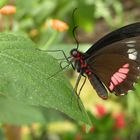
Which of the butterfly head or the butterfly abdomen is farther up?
the butterfly head

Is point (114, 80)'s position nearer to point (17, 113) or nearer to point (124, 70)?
point (124, 70)

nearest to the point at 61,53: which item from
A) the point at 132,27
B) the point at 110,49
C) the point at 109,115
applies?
the point at 110,49

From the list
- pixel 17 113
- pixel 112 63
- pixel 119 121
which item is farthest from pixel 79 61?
pixel 119 121

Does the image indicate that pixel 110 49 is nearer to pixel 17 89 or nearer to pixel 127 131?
pixel 17 89

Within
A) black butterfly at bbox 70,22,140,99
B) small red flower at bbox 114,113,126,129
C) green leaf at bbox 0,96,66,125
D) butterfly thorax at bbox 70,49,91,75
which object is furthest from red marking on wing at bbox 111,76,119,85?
small red flower at bbox 114,113,126,129

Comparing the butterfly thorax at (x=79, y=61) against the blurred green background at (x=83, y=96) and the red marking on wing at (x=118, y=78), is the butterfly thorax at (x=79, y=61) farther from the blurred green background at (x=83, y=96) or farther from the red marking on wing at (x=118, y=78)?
the blurred green background at (x=83, y=96)

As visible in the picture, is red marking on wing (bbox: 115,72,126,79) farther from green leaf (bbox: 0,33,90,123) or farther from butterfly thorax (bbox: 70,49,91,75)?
green leaf (bbox: 0,33,90,123)

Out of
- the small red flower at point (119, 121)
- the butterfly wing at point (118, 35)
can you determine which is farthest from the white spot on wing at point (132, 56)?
the small red flower at point (119, 121)
